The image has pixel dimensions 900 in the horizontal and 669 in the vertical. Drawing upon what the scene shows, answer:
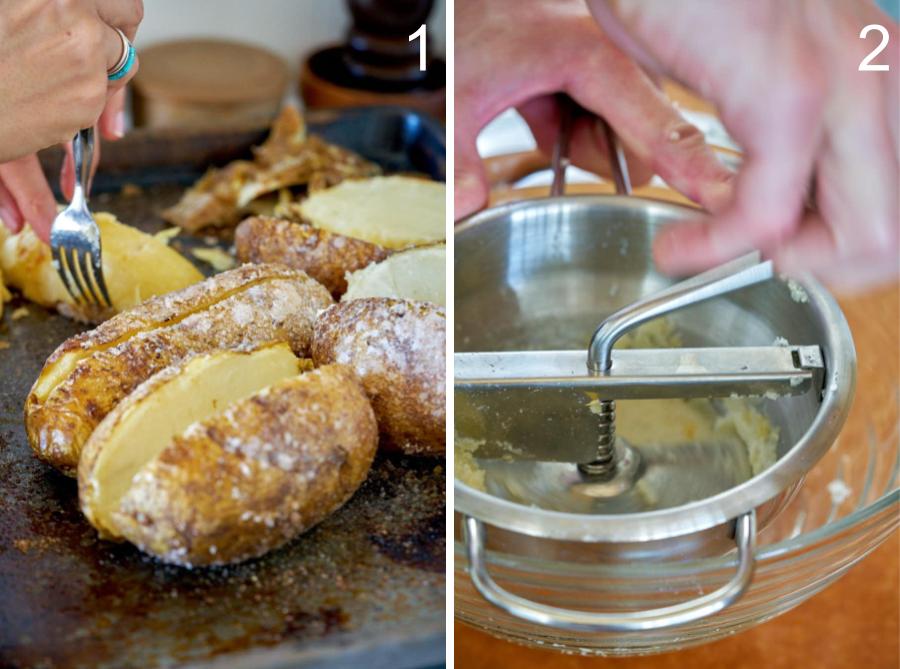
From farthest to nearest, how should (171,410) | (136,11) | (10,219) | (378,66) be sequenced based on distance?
(378,66), (10,219), (136,11), (171,410)

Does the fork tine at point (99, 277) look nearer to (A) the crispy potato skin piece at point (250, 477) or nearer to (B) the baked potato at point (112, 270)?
(B) the baked potato at point (112, 270)

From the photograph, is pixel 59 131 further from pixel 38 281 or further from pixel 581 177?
pixel 581 177

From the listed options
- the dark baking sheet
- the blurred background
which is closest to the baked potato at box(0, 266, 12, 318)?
the dark baking sheet

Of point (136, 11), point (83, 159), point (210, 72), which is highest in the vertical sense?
point (136, 11)

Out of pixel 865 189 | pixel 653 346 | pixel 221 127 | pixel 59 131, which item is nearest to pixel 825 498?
pixel 653 346

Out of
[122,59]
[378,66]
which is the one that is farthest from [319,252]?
[378,66]

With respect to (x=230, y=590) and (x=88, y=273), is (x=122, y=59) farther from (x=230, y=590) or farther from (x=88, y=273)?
(x=230, y=590)

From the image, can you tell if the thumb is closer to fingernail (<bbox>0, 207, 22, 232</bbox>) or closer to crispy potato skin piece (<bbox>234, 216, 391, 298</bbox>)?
crispy potato skin piece (<bbox>234, 216, 391, 298</bbox>)
